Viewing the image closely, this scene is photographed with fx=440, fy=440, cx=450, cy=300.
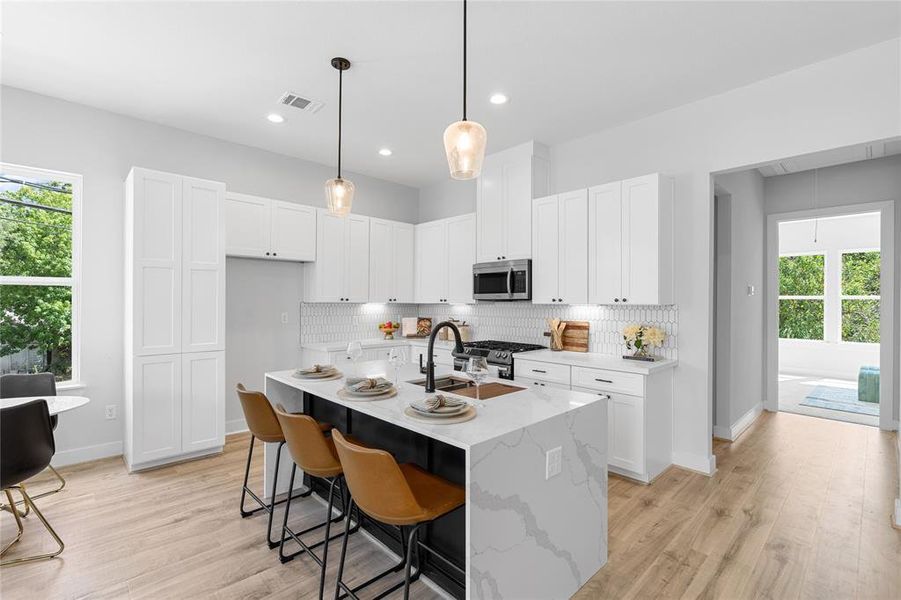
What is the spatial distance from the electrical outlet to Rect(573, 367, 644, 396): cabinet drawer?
1.67 metres

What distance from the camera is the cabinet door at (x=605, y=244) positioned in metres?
3.83

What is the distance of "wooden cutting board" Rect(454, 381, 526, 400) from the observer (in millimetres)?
2396

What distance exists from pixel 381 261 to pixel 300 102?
7.30 feet

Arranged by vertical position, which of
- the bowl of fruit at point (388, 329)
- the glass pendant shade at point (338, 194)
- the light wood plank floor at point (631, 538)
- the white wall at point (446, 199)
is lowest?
the light wood plank floor at point (631, 538)

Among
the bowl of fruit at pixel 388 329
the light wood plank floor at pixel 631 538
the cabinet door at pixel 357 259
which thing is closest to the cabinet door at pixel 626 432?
the light wood plank floor at pixel 631 538

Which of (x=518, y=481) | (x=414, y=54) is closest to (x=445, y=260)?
(x=414, y=54)

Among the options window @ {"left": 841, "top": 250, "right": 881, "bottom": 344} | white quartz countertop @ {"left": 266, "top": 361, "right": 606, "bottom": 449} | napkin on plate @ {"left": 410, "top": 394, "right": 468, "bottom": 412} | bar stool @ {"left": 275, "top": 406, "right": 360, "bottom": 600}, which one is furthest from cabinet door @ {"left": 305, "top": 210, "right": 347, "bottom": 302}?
window @ {"left": 841, "top": 250, "right": 881, "bottom": 344}

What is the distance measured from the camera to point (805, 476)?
11.5ft

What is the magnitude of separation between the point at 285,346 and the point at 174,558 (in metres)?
2.80

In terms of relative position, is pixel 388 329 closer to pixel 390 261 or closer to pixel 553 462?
pixel 390 261

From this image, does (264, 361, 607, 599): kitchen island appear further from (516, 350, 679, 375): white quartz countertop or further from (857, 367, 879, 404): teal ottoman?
(857, 367, 879, 404): teal ottoman

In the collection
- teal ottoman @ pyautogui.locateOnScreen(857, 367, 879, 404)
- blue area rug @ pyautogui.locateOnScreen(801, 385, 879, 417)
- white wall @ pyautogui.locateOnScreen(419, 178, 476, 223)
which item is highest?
white wall @ pyautogui.locateOnScreen(419, 178, 476, 223)

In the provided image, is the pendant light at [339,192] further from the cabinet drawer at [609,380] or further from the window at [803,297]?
the window at [803,297]

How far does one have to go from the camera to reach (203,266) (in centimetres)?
392
